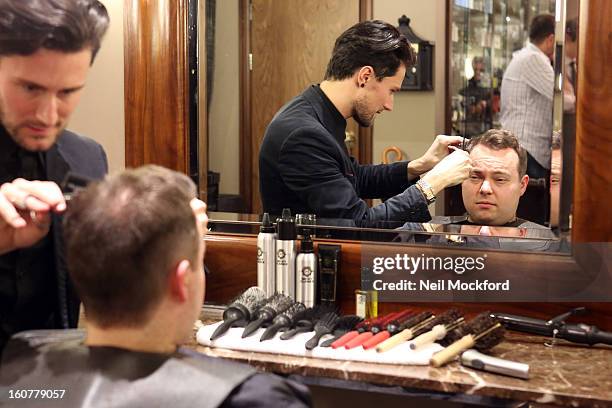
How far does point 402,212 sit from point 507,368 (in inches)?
22.5

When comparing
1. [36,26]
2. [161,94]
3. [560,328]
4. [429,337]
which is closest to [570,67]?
[560,328]

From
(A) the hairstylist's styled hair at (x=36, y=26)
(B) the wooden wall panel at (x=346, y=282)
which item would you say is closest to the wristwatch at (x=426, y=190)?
(B) the wooden wall panel at (x=346, y=282)

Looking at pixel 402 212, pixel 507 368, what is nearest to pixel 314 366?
pixel 507 368

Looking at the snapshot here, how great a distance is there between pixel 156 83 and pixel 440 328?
109cm

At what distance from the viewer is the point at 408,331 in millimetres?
1887

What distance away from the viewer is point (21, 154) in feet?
5.89

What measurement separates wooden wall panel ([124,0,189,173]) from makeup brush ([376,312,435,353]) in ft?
2.74

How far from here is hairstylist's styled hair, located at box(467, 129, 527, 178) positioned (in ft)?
6.70

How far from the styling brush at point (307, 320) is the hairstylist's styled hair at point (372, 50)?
0.61 meters

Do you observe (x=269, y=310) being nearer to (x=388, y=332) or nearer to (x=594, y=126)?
(x=388, y=332)

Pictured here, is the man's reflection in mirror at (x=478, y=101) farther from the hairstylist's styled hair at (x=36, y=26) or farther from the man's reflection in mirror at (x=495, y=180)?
the hairstylist's styled hair at (x=36, y=26)

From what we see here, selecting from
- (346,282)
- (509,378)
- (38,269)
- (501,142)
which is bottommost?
(509,378)

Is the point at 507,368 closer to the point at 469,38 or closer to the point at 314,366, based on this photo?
the point at 314,366

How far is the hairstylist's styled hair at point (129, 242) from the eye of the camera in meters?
1.28
